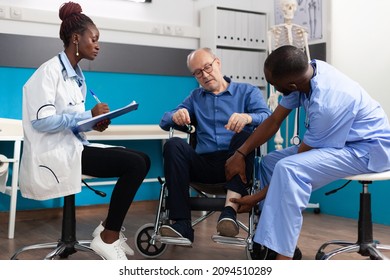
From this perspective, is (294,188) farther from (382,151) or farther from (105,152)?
(105,152)

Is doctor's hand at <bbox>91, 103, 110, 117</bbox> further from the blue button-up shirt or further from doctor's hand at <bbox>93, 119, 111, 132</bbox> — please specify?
the blue button-up shirt

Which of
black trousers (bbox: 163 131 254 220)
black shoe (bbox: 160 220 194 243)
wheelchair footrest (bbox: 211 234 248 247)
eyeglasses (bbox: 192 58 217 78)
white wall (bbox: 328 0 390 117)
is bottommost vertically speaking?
wheelchair footrest (bbox: 211 234 248 247)

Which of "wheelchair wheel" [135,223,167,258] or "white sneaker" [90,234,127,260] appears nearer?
"white sneaker" [90,234,127,260]

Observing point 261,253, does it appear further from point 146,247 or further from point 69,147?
point 69,147

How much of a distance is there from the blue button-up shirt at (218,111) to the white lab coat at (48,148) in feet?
1.93

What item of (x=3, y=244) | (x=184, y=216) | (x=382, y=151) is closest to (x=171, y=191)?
(x=184, y=216)

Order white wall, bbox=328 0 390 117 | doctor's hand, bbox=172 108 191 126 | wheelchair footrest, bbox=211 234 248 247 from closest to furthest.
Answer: wheelchair footrest, bbox=211 234 248 247 → doctor's hand, bbox=172 108 191 126 → white wall, bbox=328 0 390 117

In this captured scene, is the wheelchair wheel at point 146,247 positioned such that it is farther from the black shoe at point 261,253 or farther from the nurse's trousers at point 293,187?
the nurse's trousers at point 293,187

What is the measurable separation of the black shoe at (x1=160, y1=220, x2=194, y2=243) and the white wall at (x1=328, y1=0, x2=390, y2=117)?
2.09 m

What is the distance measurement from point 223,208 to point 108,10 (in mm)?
2389

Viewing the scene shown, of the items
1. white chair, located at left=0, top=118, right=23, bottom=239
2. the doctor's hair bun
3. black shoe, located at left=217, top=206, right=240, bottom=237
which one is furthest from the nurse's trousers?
white chair, located at left=0, top=118, right=23, bottom=239

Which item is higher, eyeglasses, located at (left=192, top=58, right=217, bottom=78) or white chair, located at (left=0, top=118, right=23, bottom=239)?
eyeglasses, located at (left=192, top=58, right=217, bottom=78)

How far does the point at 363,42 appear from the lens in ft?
13.5

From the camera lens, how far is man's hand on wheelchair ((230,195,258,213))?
8.09ft
